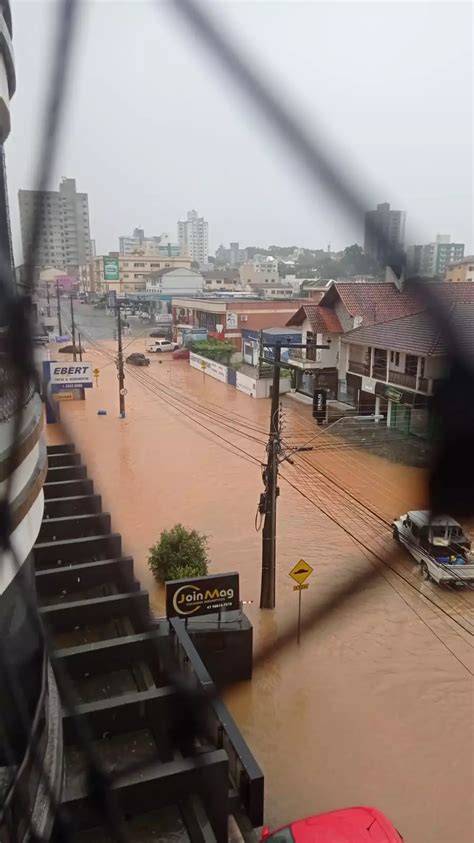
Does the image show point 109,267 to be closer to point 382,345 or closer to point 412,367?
point 382,345

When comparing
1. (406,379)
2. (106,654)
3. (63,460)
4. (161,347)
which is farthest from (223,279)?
(406,379)

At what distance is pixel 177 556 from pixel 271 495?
1105 mm

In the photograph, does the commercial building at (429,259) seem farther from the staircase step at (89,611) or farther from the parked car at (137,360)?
the parked car at (137,360)

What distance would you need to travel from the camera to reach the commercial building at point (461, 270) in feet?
1.39

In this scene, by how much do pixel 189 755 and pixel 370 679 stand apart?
1.70m

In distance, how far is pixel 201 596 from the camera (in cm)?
371

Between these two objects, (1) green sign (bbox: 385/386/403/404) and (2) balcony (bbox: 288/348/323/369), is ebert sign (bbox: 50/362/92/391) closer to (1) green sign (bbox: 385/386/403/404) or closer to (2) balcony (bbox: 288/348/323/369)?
(2) balcony (bbox: 288/348/323/369)

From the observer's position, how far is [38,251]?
0.41m

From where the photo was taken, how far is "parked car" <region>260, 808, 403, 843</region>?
7.72ft

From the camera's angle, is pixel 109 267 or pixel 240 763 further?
pixel 240 763

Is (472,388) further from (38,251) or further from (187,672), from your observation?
(187,672)

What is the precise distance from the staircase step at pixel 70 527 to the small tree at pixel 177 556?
68 centimetres

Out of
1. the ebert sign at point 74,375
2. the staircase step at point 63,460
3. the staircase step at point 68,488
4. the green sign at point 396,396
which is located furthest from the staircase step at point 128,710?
the ebert sign at point 74,375

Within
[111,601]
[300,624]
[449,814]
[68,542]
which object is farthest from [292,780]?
[300,624]
